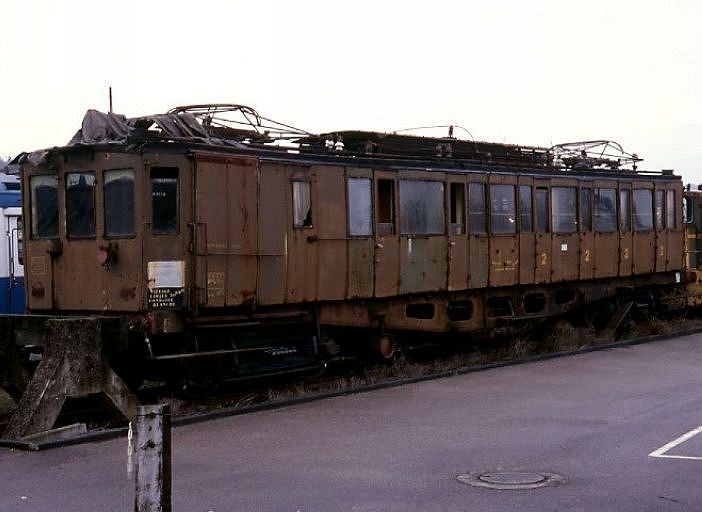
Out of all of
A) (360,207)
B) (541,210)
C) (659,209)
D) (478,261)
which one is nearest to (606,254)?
(541,210)

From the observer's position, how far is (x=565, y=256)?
67.5 ft

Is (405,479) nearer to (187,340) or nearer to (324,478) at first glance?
(324,478)

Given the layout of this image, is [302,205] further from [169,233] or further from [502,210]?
[502,210]

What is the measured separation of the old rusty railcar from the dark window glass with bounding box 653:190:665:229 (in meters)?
4.10

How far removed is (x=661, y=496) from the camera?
799cm

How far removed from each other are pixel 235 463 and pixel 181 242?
4.35 metres

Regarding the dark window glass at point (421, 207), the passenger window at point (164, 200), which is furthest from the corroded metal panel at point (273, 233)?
the dark window glass at point (421, 207)

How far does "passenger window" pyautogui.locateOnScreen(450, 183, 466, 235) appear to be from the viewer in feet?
59.2

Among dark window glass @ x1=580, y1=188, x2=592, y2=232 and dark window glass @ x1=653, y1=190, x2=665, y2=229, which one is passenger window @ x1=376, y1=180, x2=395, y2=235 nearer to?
dark window glass @ x1=580, y1=188, x2=592, y2=232

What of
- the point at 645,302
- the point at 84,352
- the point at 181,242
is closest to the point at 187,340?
the point at 181,242

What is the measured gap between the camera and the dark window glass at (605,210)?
21703 millimetres

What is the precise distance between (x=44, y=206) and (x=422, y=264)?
19.7 ft

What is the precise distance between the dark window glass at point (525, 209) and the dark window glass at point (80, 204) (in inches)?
343

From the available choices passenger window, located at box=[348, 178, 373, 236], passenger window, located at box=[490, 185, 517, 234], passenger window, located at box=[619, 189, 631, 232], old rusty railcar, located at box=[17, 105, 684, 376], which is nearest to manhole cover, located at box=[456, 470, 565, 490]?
old rusty railcar, located at box=[17, 105, 684, 376]
